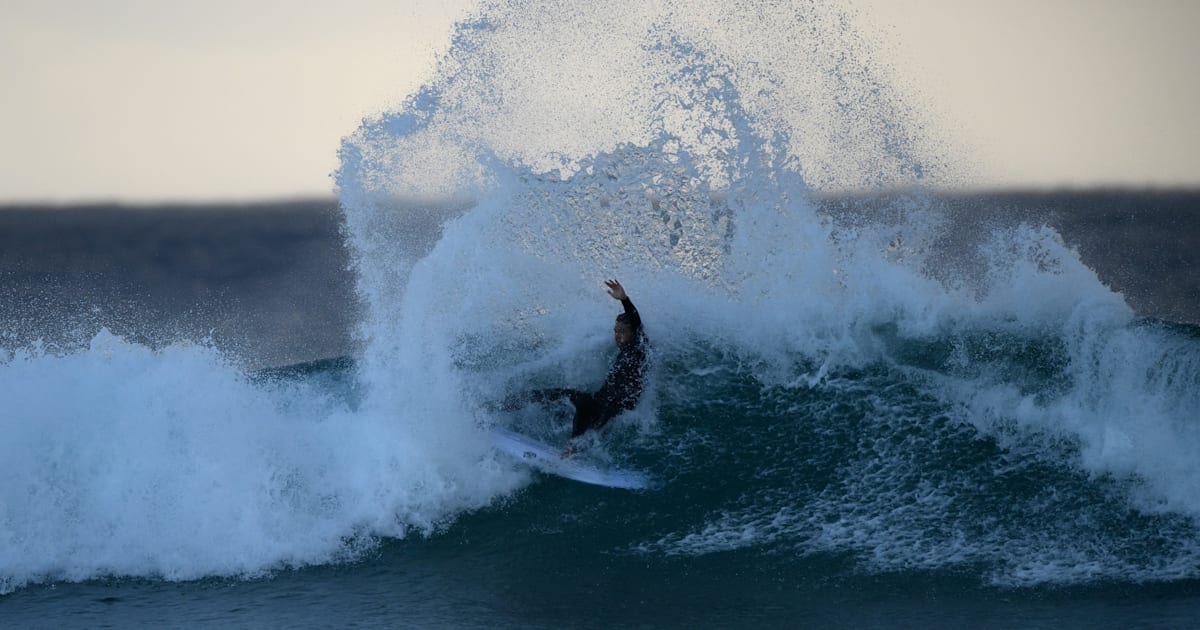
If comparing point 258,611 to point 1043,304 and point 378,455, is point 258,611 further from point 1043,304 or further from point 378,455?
point 1043,304

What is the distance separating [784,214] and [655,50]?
198 centimetres

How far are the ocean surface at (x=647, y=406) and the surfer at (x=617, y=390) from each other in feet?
0.64

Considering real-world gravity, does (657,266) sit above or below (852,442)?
above

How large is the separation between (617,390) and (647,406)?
1.33 ft

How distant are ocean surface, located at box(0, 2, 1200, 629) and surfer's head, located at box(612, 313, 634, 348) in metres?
0.64

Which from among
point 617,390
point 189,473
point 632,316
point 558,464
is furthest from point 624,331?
point 189,473

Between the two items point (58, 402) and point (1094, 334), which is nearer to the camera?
point (58, 402)

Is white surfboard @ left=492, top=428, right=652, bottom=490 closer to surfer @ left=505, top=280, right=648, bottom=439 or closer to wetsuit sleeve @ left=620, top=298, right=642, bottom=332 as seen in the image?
surfer @ left=505, top=280, right=648, bottom=439

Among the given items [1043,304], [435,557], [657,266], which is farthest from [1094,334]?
[435,557]

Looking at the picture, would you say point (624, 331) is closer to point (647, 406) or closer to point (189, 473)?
point (647, 406)

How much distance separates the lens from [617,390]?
25.8 feet

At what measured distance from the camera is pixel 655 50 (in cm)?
1005

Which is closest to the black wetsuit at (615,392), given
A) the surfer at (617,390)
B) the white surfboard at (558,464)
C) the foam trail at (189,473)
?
the surfer at (617,390)

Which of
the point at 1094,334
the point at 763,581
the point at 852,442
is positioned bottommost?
the point at 763,581
